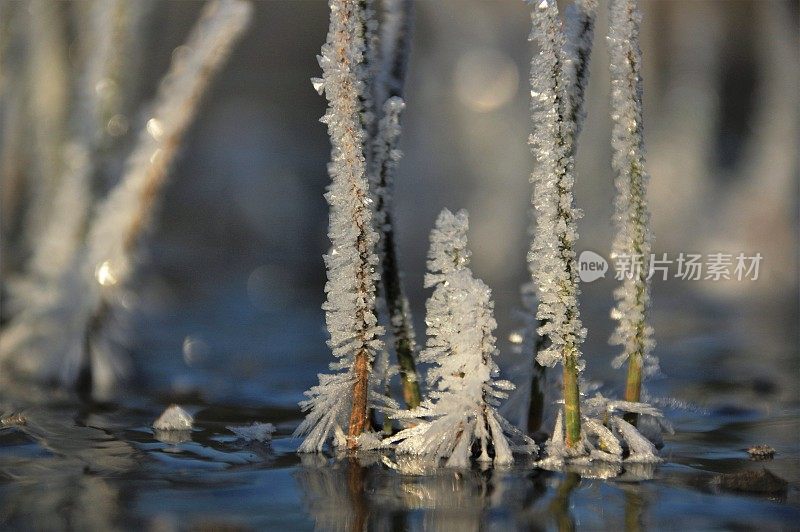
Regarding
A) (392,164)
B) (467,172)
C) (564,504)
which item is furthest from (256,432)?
(467,172)

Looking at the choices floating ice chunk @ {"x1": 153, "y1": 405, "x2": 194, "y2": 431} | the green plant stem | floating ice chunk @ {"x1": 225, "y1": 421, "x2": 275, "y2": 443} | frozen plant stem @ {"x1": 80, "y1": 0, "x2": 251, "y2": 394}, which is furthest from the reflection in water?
frozen plant stem @ {"x1": 80, "y1": 0, "x2": 251, "y2": 394}

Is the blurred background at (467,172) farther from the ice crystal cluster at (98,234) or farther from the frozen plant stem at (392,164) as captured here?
the frozen plant stem at (392,164)

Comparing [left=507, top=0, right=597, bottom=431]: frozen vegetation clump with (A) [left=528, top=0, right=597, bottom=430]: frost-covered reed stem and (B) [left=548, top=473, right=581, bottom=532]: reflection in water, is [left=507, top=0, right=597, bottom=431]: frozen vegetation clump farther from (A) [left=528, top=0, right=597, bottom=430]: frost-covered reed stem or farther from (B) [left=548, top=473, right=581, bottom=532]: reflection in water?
(B) [left=548, top=473, right=581, bottom=532]: reflection in water

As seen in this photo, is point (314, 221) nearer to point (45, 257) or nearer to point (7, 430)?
point (45, 257)

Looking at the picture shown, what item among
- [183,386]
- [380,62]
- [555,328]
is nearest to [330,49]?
[380,62]

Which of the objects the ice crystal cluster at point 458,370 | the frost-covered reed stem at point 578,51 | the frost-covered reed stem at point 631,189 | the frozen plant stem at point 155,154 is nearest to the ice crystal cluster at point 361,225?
the ice crystal cluster at point 458,370
